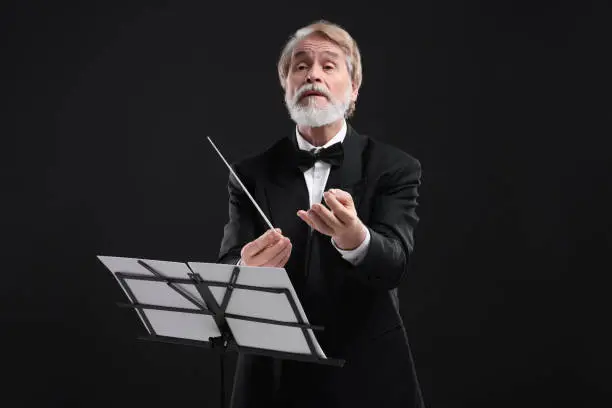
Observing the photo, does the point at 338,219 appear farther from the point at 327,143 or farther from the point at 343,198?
the point at 327,143

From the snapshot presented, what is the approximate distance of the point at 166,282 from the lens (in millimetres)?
2039

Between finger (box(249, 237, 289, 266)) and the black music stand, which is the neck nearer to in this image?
finger (box(249, 237, 289, 266))

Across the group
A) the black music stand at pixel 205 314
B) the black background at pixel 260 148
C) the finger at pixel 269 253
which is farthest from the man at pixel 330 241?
the black background at pixel 260 148

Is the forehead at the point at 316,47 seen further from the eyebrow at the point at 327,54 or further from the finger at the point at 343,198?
the finger at the point at 343,198

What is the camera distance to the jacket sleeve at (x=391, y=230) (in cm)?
199

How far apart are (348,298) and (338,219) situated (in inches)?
11.3

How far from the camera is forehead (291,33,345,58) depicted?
7.38 ft

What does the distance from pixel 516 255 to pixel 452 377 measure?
561 millimetres

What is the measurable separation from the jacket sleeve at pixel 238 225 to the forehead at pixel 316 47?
343mm

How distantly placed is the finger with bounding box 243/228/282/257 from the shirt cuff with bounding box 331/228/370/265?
0.13m

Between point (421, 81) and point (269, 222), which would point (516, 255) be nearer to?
point (421, 81)

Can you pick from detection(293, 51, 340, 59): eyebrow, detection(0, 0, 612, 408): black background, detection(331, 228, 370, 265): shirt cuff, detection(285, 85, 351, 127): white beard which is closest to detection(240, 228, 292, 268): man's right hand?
detection(331, 228, 370, 265): shirt cuff

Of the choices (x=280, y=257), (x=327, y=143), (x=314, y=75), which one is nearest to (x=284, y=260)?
(x=280, y=257)

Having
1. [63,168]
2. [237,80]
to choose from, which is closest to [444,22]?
[237,80]
